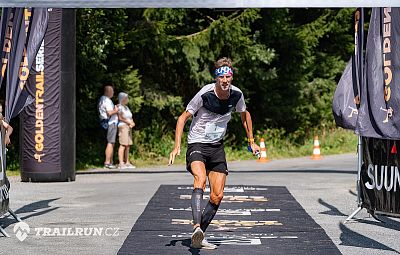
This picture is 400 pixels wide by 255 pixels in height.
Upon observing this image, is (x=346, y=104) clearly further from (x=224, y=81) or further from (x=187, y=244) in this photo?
(x=187, y=244)

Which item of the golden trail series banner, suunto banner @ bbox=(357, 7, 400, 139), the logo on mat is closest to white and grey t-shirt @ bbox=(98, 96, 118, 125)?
the golden trail series banner

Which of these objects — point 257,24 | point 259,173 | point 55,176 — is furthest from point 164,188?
point 257,24

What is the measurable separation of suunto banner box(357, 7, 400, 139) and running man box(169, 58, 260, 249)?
6.01 ft

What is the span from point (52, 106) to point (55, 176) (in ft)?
4.49

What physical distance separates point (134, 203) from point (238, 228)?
3322 mm

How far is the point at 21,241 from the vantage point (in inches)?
439

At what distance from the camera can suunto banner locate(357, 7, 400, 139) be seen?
37.5 feet

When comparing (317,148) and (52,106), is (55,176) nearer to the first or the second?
(52,106)

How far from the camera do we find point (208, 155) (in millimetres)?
10906

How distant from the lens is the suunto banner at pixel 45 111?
1827cm

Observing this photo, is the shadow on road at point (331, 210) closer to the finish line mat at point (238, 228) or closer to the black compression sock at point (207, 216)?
the finish line mat at point (238, 228)

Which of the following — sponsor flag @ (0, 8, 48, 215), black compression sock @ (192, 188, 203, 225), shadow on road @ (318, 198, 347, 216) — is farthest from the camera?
shadow on road @ (318, 198, 347, 216)

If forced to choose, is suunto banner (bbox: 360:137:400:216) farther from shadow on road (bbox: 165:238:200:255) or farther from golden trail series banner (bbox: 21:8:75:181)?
golden trail series banner (bbox: 21:8:75:181)

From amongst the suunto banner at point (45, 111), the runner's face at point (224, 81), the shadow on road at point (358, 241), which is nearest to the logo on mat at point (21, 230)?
the runner's face at point (224, 81)
